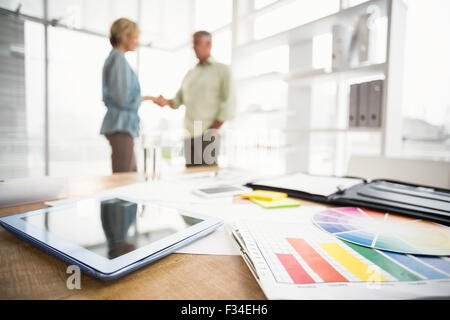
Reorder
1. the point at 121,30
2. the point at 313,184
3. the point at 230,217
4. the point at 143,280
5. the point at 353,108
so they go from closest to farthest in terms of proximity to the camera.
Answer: the point at 143,280 < the point at 230,217 < the point at 313,184 < the point at 121,30 < the point at 353,108

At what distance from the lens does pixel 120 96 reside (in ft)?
5.09

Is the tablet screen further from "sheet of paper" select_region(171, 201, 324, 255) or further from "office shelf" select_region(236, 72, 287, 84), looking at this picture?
"office shelf" select_region(236, 72, 287, 84)

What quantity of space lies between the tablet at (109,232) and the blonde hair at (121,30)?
112cm

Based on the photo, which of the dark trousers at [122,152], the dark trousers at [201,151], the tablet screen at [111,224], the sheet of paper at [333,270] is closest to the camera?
the sheet of paper at [333,270]

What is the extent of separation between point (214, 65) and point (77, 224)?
1959 mm

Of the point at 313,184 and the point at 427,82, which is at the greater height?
the point at 427,82

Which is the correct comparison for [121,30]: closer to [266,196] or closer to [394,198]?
[266,196]

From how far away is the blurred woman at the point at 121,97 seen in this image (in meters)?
1.46

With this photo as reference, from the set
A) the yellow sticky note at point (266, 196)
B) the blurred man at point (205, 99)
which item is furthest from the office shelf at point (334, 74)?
the yellow sticky note at point (266, 196)

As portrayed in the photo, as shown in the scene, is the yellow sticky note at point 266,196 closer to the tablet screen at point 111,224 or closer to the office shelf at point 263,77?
the tablet screen at point 111,224

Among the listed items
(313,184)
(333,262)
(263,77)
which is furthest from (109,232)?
(263,77)

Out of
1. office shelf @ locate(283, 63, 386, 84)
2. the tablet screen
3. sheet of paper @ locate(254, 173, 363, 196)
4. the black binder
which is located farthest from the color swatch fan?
office shelf @ locate(283, 63, 386, 84)

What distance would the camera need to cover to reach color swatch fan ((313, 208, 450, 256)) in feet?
1.45

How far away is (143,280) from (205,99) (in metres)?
1.95
